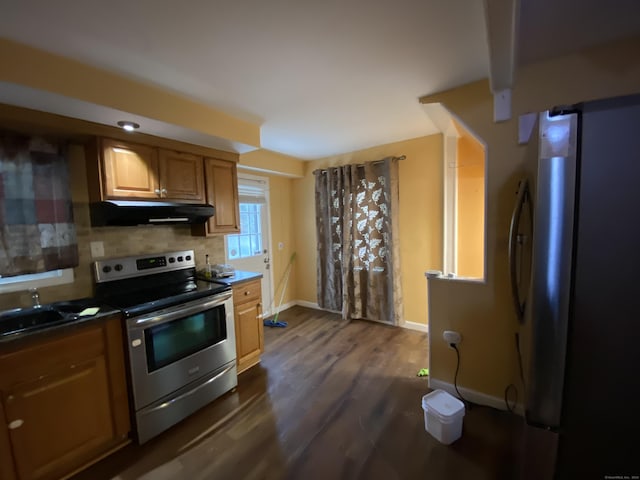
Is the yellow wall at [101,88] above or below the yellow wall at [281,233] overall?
above

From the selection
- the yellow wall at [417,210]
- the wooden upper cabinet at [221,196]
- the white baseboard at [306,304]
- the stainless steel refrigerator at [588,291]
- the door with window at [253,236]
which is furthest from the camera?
the white baseboard at [306,304]

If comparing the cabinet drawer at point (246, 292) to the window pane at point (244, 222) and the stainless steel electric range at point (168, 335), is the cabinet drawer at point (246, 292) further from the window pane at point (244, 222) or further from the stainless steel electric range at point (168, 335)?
the window pane at point (244, 222)

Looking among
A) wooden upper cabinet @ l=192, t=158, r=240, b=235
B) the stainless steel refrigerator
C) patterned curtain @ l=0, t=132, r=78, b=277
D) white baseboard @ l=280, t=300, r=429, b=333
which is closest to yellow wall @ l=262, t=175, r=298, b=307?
white baseboard @ l=280, t=300, r=429, b=333

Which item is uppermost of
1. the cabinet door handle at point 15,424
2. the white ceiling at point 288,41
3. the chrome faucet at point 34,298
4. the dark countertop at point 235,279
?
the white ceiling at point 288,41

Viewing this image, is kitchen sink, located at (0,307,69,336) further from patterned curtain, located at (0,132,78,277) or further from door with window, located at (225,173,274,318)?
door with window, located at (225,173,274,318)

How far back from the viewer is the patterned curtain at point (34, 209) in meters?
1.66

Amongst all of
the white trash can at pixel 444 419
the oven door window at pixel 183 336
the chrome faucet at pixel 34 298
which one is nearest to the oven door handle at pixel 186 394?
the oven door window at pixel 183 336

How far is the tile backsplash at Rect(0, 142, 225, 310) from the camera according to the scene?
1.85m

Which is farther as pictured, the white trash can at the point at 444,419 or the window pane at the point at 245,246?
the window pane at the point at 245,246

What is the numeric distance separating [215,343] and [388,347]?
183 cm

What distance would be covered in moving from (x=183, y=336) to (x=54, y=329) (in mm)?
736

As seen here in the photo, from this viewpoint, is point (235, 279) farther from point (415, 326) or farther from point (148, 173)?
point (415, 326)

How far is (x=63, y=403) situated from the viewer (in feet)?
4.92

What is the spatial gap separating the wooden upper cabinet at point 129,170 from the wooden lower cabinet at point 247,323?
1089 millimetres
